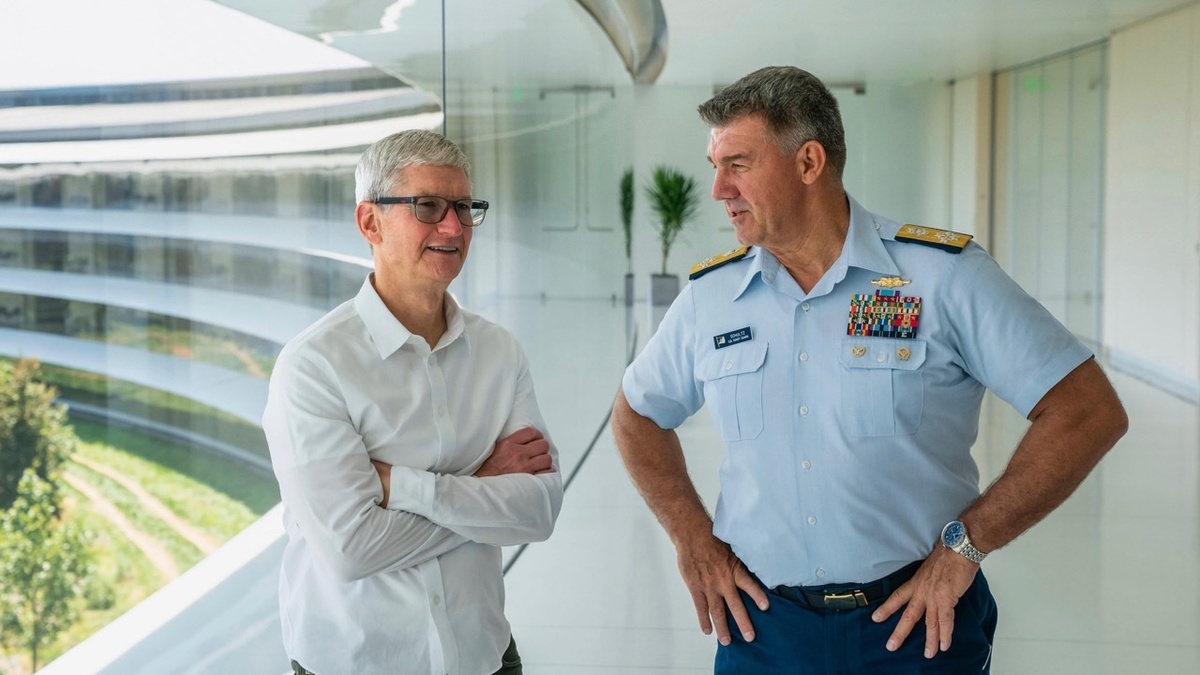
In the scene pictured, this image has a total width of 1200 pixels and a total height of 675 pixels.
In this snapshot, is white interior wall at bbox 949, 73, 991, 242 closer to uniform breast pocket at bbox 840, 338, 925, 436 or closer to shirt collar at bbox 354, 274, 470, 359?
uniform breast pocket at bbox 840, 338, 925, 436

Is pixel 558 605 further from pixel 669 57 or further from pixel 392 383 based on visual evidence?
pixel 669 57

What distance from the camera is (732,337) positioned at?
7.33 feet

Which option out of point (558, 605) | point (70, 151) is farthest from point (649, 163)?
point (70, 151)

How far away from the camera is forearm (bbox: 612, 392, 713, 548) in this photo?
92.3 inches

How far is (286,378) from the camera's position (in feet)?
6.77

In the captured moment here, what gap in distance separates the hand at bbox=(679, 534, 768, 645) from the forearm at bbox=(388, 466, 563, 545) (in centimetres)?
30

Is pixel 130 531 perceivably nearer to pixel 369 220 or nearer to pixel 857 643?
pixel 369 220

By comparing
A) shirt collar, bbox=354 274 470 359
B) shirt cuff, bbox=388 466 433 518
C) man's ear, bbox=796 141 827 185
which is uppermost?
man's ear, bbox=796 141 827 185

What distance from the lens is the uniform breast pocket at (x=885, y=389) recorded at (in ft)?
6.80

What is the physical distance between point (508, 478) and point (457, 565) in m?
0.19

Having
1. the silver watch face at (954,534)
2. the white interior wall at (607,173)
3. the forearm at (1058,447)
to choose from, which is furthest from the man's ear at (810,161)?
the white interior wall at (607,173)

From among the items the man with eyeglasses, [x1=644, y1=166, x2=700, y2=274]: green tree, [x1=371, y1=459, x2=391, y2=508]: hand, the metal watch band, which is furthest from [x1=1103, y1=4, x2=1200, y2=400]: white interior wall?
[x1=371, y1=459, x2=391, y2=508]: hand

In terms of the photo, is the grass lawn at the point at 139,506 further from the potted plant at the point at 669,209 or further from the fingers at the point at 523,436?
the potted plant at the point at 669,209

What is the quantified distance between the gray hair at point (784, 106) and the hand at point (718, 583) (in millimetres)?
803
